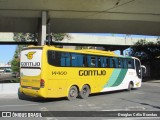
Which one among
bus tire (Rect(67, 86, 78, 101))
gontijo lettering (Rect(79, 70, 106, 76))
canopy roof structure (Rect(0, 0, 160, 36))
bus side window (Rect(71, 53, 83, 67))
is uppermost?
canopy roof structure (Rect(0, 0, 160, 36))

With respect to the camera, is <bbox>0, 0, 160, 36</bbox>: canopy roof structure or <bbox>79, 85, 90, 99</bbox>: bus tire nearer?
<bbox>79, 85, 90, 99</bbox>: bus tire

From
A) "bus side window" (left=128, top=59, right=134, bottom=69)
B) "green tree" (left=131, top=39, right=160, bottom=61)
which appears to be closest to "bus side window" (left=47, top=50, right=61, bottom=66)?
"bus side window" (left=128, top=59, right=134, bottom=69)

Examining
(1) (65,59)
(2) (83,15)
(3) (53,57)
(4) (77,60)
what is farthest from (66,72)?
(2) (83,15)

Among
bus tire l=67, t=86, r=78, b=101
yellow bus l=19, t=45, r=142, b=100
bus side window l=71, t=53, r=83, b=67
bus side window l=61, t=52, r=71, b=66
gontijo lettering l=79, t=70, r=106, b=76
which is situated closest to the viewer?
yellow bus l=19, t=45, r=142, b=100

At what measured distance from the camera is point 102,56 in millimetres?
20203

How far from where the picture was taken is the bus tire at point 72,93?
17.7 meters

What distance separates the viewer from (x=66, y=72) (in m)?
17.4

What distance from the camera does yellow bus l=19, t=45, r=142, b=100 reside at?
16.3 metres

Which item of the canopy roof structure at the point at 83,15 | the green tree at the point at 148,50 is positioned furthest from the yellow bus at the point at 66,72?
the green tree at the point at 148,50

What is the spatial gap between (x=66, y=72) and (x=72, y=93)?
1339 mm

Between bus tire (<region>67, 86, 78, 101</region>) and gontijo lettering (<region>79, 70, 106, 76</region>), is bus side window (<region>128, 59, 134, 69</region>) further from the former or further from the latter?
bus tire (<region>67, 86, 78, 101</region>)

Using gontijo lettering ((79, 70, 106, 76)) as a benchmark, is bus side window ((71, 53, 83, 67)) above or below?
above

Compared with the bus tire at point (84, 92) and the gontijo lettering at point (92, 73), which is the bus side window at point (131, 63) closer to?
the gontijo lettering at point (92, 73)

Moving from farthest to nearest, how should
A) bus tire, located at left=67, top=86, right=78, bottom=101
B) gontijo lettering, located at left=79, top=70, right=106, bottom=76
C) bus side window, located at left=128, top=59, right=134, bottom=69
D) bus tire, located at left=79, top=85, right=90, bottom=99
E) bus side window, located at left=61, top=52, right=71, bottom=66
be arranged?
bus side window, located at left=128, top=59, right=134, bottom=69 < gontijo lettering, located at left=79, top=70, right=106, bottom=76 < bus tire, located at left=79, top=85, right=90, bottom=99 < bus tire, located at left=67, top=86, right=78, bottom=101 < bus side window, located at left=61, top=52, right=71, bottom=66
